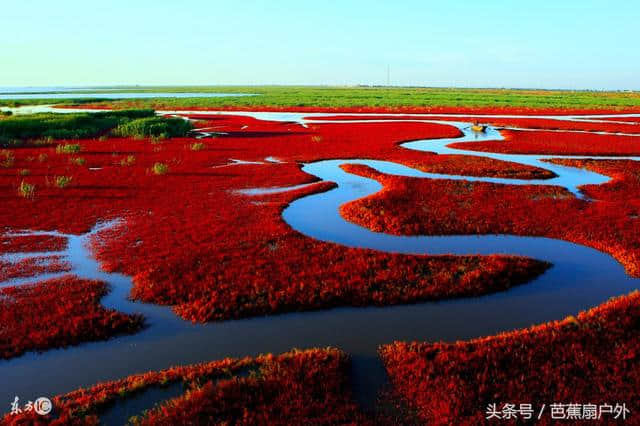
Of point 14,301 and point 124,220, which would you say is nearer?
point 14,301

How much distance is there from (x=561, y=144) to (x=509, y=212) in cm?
3021

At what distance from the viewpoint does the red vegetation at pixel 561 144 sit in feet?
132

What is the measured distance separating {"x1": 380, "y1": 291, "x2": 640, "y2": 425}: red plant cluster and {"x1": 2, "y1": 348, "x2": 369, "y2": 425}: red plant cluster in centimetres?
136

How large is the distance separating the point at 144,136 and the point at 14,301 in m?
44.4

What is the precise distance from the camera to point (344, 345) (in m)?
10.3

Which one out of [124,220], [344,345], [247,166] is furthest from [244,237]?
[247,166]

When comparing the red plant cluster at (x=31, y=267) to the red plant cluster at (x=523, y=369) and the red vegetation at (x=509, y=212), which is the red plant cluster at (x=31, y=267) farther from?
the red vegetation at (x=509, y=212)

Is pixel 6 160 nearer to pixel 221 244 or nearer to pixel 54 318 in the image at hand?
pixel 221 244

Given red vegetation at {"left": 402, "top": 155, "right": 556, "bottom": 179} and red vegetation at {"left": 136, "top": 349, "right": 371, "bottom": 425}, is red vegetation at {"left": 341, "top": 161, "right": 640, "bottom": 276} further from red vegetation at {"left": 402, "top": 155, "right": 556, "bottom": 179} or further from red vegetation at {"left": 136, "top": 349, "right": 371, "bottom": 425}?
red vegetation at {"left": 136, "top": 349, "right": 371, "bottom": 425}

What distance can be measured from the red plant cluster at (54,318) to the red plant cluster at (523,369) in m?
6.93

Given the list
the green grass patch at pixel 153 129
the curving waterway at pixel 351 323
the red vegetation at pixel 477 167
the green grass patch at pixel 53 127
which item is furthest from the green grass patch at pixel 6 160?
the red vegetation at pixel 477 167

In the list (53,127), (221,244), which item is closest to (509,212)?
(221,244)

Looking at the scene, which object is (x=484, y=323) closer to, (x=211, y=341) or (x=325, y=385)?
(x=325, y=385)

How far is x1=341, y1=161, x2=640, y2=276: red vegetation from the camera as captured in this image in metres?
17.5
